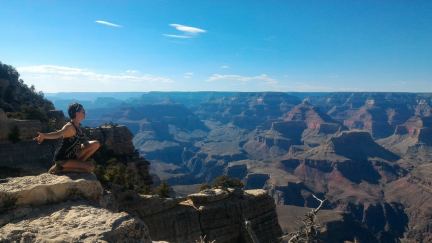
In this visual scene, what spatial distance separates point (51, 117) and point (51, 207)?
54858mm

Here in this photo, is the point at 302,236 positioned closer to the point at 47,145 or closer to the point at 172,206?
the point at 172,206

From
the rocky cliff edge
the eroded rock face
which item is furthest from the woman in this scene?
the eroded rock face

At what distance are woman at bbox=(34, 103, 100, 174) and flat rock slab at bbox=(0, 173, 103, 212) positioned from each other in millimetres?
665

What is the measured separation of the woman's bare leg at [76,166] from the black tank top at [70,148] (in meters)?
0.33

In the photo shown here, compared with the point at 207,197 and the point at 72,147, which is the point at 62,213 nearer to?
the point at 72,147

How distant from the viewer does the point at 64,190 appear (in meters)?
9.70

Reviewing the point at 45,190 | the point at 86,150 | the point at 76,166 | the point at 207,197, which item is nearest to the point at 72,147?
the point at 86,150

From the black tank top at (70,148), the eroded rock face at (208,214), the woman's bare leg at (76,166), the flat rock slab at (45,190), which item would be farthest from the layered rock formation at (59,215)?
the eroded rock face at (208,214)

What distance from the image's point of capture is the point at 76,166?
11.2 meters

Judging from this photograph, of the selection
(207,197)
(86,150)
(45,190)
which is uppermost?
(86,150)

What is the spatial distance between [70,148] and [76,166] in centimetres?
61

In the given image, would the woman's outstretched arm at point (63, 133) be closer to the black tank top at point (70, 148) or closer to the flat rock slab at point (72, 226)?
the black tank top at point (70, 148)

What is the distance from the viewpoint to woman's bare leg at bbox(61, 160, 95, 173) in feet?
36.6

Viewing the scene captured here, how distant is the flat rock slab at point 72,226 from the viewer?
785cm
